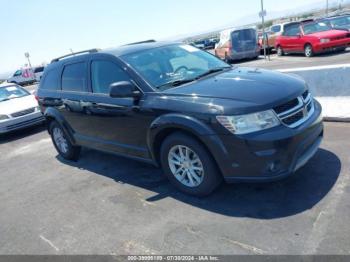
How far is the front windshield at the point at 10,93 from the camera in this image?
10852 mm

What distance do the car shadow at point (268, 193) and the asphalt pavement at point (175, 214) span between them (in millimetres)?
11

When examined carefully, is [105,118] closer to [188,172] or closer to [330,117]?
[188,172]

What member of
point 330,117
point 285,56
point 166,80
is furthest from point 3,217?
point 285,56

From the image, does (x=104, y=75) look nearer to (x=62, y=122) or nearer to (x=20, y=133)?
(x=62, y=122)

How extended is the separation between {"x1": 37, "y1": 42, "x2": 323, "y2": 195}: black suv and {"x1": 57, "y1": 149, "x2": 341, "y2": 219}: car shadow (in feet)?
0.80

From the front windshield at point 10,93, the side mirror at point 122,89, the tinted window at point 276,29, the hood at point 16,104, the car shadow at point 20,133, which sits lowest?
the car shadow at point 20,133

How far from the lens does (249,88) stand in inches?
158

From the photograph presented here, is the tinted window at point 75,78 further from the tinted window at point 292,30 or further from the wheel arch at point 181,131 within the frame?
the tinted window at point 292,30

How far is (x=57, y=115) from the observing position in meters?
6.38

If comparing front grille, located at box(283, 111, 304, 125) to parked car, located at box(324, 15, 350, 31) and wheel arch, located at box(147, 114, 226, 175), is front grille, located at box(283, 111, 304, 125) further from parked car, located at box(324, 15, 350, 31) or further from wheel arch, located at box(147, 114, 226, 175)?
parked car, located at box(324, 15, 350, 31)

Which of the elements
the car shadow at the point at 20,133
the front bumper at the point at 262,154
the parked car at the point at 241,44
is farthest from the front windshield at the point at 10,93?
the parked car at the point at 241,44

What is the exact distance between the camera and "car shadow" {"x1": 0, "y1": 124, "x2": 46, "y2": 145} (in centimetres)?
987

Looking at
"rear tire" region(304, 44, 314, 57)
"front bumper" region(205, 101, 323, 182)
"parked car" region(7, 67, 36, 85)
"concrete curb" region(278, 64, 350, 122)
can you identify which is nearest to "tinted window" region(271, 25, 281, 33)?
"rear tire" region(304, 44, 314, 57)

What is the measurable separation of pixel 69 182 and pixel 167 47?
258cm
